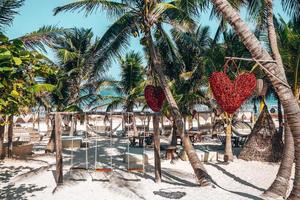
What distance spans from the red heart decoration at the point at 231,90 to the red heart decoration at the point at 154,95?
503 cm

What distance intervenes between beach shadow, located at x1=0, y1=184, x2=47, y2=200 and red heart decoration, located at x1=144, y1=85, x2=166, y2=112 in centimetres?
455

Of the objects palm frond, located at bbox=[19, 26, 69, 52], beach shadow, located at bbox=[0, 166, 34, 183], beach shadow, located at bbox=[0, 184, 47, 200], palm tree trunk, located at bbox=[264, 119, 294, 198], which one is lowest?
beach shadow, located at bbox=[0, 184, 47, 200]

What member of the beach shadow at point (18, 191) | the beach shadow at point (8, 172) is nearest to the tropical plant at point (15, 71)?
→ the beach shadow at point (18, 191)

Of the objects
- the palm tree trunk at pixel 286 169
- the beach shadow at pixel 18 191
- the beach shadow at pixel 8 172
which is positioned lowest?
the beach shadow at pixel 18 191

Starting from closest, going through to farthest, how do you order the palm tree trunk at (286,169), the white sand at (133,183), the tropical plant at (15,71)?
the tropical plant at (15,71) → the palm tree trunk at (286,169) → the white sand at (133,183)

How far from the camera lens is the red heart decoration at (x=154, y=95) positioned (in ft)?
39.6

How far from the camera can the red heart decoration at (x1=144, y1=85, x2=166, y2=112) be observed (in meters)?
12.1

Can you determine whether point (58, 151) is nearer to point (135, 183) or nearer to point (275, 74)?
point (135, 183)

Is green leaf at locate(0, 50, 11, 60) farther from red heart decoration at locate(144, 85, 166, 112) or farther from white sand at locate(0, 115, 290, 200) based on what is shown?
red heart decoration at locate(144, 85, 166, 112)

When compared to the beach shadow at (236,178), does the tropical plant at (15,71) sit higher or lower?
higher

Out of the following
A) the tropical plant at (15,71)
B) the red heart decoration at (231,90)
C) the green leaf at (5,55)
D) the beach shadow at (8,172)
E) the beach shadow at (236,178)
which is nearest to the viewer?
the green leaf at (5,55)

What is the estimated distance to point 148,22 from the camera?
479 inches

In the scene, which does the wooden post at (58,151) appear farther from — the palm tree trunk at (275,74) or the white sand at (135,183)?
the palm tree trunk at (275,74)

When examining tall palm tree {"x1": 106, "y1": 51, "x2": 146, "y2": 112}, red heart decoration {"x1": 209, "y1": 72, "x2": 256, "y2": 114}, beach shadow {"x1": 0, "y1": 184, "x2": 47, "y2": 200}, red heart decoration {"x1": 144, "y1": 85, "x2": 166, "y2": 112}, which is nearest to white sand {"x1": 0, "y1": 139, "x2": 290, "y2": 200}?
beach shadow {"x1": 0, "y1": 184, "x2": 47, "y2": 200}
